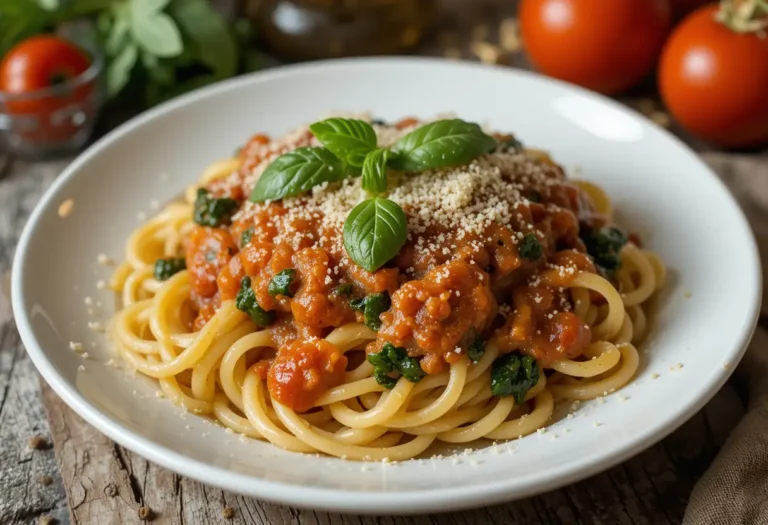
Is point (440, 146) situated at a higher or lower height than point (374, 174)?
higher

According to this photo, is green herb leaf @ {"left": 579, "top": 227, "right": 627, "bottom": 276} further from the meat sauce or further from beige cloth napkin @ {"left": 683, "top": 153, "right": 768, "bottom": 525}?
beige cloth napkin @ {"left": 683, "top": 153, "right": 768, "bottom": 525}

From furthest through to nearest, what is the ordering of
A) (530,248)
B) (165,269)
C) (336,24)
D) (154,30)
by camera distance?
(336,24) → (154,30) → (165,269) → (530,248)

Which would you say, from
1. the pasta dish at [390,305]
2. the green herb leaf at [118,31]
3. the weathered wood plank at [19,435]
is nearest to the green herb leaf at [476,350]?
the pasta dish at [390,305]

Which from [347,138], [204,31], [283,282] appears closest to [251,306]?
[283,282]

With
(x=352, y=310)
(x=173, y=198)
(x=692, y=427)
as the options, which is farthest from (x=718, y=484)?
(x=173, y=198)

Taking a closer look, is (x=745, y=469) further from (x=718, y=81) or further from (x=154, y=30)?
(x=154, y=30)

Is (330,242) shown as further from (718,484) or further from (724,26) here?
(724,26)
